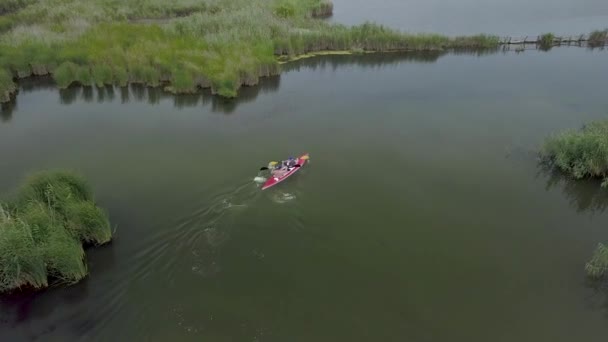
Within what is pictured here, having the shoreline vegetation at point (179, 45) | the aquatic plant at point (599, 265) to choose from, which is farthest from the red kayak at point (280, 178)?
the shoreline vegetation at point (179, 45)

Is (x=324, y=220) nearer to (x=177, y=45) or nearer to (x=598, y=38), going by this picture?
(x=177, y=45)

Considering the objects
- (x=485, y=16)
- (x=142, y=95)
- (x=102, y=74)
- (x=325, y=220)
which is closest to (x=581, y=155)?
(x=325, y=220)

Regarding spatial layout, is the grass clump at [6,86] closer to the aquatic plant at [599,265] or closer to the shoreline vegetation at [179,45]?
the shoreline vegetation at [179,45]

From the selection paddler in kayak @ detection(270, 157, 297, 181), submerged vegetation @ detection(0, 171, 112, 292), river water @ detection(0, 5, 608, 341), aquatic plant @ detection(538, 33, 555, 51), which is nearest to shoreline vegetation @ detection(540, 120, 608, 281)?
river water @ detection(0, 5, 608, 341)

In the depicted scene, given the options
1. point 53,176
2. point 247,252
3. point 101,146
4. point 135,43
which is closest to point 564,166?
point 247,252

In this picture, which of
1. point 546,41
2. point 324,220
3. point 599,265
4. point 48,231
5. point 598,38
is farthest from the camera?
point 546,41
